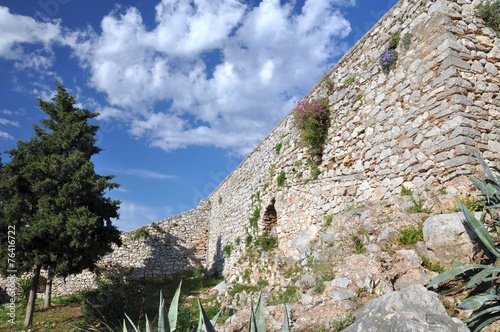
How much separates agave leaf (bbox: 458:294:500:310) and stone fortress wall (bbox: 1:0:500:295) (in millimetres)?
2198

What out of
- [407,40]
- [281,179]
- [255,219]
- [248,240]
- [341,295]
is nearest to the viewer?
[341,295]

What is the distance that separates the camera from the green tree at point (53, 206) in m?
9.31

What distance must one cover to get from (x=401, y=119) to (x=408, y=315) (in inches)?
158

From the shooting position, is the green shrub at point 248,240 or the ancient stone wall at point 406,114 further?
the green shrub at point 248,240

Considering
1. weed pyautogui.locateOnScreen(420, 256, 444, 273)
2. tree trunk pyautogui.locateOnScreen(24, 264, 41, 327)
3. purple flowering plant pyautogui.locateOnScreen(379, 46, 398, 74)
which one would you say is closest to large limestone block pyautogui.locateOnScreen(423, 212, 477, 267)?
weed pyautogui.locateOnScreen(420, 256, 444, 273)

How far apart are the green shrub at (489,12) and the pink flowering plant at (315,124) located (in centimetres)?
339

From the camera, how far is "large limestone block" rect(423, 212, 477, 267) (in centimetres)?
387

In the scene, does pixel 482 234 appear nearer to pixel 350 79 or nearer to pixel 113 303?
pixel 350 79

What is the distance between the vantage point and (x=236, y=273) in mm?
10703

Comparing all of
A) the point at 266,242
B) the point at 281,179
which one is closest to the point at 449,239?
the point at 281,179

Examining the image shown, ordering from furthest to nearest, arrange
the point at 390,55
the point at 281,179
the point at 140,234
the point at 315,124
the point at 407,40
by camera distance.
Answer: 1. the point at 140,234
2. the point at 281,179
3. the point at 315,124
4. the point at 390,55
5. the point at 407,40

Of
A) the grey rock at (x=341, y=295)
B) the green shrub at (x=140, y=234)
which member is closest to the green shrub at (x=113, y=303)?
the grey rock at (x=341, y=295)

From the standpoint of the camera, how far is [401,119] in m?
5.98

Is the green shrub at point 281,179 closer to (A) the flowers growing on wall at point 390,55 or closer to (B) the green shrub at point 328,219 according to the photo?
(B) the green shrub at point 328,219
